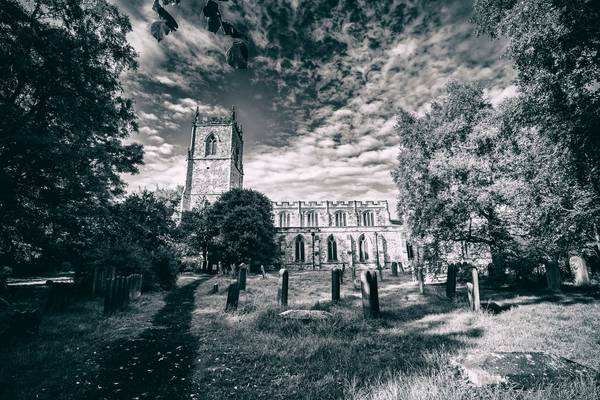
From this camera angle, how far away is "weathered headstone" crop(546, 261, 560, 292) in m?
11.7

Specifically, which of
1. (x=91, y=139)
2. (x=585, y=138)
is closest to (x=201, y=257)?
(x=91, y=139)

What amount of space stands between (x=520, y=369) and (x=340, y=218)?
38.9m

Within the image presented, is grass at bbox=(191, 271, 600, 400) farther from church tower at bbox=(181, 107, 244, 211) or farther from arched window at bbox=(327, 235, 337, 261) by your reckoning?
church tower at bbox=(181, 107, 244, 211)

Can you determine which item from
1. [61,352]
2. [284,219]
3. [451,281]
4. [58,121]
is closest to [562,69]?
[451,281]

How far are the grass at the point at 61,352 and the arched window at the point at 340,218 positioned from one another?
3505 centimetres

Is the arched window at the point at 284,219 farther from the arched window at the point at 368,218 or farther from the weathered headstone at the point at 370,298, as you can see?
the weathered headstone at the point at 370,298

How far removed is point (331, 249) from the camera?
122 feet

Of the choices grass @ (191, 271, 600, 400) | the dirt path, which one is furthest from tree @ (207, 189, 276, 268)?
the dirt path

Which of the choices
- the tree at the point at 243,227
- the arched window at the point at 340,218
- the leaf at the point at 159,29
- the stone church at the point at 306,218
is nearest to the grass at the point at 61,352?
the leaf at the point at 159,29

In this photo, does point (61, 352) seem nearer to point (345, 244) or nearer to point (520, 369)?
point (520, 369)

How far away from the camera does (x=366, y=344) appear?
4.95 metres

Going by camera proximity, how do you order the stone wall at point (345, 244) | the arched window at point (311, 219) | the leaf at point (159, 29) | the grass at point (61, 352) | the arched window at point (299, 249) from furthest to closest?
the arched window at point (311, 219)
the arched window at point (299, 249)
the stone wall at point (345, 244)
the grass at point (61, 352)
the leaf at point (159, 29)

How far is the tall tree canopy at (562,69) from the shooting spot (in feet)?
18.1

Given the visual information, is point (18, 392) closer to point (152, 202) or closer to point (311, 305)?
point (311, 305)
